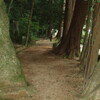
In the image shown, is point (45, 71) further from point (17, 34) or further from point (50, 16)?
point (50, 16)

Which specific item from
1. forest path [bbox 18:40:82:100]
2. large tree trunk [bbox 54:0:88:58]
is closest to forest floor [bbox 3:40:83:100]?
forest path [bbox 18:40:82:100]

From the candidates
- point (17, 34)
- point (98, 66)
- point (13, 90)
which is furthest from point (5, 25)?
point (17, 34)

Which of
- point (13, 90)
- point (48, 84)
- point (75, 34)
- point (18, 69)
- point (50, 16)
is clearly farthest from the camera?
point (50, 16)

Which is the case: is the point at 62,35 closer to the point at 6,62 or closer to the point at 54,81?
the point at 54,81

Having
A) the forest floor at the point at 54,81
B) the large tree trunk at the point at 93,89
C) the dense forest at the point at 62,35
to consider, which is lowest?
the forest floor at the point at 54,81

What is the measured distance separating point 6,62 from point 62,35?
983 cm

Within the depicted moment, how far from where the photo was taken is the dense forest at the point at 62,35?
6.33 metres

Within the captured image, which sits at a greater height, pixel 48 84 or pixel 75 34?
pixel 75 34

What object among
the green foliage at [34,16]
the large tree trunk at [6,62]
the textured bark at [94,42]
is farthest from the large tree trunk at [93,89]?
the green foliage at [34,16]

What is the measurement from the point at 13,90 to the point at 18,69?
678mm

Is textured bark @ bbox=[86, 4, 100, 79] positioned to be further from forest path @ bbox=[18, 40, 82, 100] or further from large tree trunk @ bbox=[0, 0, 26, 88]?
large tree trunk @ bbox=[0, 0, 26, 88]

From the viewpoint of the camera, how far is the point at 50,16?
2408 centimetres

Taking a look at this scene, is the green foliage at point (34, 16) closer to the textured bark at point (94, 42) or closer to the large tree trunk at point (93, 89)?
the textured bark at point (94, 42)

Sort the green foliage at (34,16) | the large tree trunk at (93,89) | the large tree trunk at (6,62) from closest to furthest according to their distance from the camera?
1. the large tree trunk at (93,89)
2. the large tree trunk at (6,62)
3. the green foliage at (34,16)
